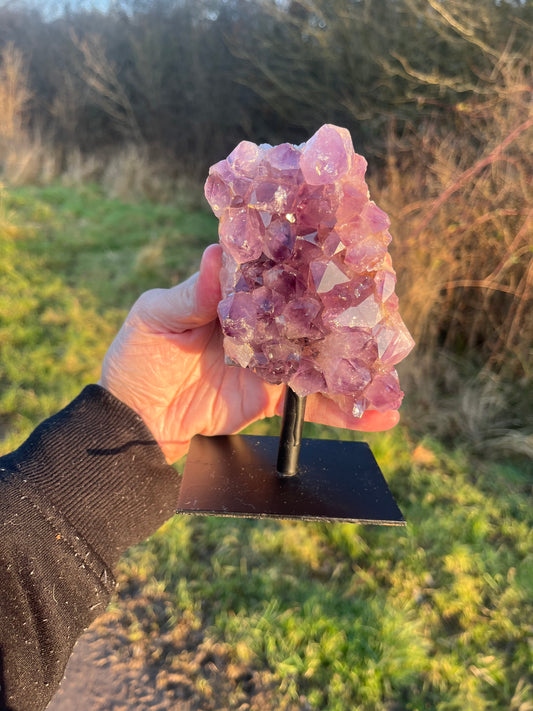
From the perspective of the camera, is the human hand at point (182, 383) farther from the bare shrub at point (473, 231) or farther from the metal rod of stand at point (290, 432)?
the bare shrub at point (473, 231)

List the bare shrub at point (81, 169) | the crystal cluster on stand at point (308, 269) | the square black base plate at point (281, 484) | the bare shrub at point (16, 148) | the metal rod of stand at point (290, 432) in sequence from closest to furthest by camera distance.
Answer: the crystal cluster on stand at point (308, 269), the square black base plate at point (281, 484), the metal rod of stand at point (290, 432), the bare shrub at point (16, 148), the bare shrub at point (81, 169)

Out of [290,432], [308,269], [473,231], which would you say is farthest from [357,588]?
[473,231]

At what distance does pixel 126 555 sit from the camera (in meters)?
2.52

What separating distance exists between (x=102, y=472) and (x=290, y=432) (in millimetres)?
561

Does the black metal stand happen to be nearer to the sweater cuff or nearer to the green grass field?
the sweater cuff

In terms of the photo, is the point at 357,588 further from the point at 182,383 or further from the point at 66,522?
the point at 66,522

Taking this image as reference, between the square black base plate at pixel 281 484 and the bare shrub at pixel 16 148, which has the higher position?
the bare shrub at pixel 16 148

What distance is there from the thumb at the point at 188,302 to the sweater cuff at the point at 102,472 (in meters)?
0.29

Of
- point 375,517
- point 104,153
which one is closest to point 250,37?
point 104,153

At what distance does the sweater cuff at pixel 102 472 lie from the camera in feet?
4.66

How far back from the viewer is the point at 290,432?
1.44 m

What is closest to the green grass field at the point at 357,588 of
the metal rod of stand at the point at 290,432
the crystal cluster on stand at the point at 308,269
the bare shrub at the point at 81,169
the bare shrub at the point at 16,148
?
the metal rod of stand at the point at 290,432

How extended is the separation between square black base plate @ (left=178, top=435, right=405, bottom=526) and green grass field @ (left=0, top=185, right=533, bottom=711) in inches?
37.5

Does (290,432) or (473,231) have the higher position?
(473,231)
